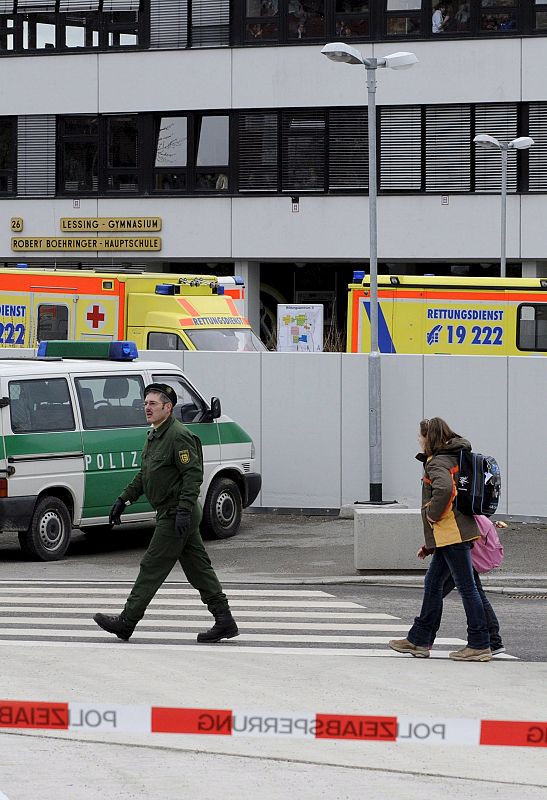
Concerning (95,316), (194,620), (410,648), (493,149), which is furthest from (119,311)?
(493,149)

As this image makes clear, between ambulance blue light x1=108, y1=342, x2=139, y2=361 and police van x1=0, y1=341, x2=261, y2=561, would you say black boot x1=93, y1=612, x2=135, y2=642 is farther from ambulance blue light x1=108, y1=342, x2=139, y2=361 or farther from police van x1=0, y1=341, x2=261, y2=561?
ambulance blue light x1=108, y1=342, x2=139, y2=361

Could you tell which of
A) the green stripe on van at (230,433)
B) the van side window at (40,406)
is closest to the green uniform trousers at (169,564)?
the van side window at (40,406)

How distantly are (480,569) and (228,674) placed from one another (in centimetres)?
202

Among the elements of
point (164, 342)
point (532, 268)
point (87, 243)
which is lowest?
point (164, 342)

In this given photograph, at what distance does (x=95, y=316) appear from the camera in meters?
23.6

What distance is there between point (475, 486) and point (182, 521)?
195cm

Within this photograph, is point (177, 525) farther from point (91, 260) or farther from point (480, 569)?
point (91, 260)

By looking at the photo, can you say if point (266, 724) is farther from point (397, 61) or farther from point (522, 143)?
point (522, 143)

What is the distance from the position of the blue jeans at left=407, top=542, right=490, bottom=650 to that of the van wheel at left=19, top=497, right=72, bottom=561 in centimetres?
605

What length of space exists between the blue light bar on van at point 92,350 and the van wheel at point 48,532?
202 cm

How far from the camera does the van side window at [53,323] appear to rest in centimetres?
2383

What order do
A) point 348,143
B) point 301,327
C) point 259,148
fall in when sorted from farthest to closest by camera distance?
point 259,148, point 348,143, point 301,327

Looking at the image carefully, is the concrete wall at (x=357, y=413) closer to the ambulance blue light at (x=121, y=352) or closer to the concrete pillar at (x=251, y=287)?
the ambulance blue light at (x=121, y=352)

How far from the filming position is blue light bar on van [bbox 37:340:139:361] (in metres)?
16.5
